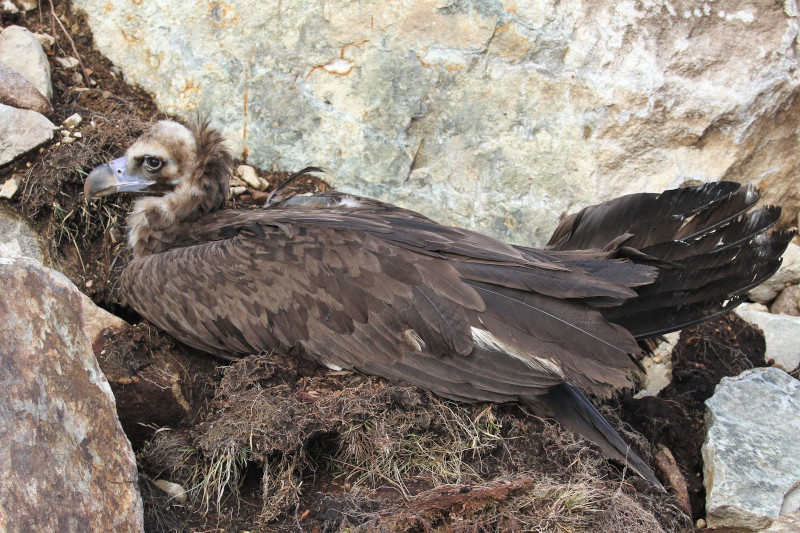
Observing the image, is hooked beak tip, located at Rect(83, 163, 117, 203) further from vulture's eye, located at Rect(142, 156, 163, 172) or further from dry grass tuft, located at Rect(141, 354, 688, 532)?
dry grass tuft, located at Rect(141, 354, 688, 532)

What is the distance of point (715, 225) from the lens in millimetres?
4402

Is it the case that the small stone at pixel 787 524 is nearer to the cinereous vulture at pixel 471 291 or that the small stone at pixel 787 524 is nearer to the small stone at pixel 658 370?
the cinereous vulture at pixel 471 291

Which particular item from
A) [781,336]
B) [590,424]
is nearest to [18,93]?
[590,424]

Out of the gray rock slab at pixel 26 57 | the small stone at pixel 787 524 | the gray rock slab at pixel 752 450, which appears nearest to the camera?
the small stone at pixel 787 524

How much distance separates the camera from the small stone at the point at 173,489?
3.83 meters

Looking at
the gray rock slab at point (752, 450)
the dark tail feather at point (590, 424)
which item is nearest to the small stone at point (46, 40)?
the dark tail feather at point (590, 424)

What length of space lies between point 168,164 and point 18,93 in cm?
118

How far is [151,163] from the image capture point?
5.00 m

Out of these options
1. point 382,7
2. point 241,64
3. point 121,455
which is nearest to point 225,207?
point 241,64

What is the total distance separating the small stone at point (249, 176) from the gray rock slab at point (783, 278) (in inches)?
145

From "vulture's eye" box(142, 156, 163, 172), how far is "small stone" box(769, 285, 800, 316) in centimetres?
444

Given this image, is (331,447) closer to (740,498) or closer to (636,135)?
(740,498)

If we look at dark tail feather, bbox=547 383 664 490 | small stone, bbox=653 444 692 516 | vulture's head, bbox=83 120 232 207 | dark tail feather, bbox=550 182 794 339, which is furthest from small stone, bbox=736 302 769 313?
vulture's head, bbox=83 120 232 207

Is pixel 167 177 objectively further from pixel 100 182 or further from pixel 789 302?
pixel 789 302
